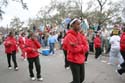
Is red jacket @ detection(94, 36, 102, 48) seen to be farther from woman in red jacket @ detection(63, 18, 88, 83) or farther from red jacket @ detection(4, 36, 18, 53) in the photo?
woman in red jacket @ detection(63, 18, 88, 83)

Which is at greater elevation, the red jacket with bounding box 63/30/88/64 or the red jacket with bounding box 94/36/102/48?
the red jacket with bounding box 63/30/88/64

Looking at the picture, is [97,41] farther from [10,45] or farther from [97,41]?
[10,45]

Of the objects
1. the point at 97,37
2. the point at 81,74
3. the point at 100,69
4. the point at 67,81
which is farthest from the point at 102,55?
the point at 81,74

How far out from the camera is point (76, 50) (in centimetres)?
700

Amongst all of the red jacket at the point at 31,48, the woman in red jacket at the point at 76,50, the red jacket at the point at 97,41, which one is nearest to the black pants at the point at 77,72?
the woman in red jacket at the point at 76,50

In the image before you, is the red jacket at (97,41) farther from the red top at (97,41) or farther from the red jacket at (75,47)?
the red jacket at (75,47)

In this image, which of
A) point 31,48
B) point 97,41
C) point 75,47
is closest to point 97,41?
point 97,41

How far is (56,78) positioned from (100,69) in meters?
2.85

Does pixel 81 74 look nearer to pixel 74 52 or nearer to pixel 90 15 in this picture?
pixel 74 52

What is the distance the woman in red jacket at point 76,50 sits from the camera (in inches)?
275

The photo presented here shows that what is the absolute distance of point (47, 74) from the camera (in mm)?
12031

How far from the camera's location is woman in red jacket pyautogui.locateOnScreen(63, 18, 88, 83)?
22.9 feet

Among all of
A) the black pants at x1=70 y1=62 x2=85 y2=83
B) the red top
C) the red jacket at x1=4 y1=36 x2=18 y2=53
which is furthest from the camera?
the red top

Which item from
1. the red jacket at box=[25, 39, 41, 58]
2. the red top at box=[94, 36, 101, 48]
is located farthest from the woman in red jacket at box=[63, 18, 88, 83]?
the red top at box=[94, 36, 101, 48]
